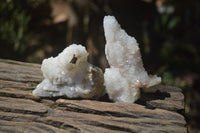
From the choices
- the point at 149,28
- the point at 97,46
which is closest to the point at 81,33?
the point at 97,46

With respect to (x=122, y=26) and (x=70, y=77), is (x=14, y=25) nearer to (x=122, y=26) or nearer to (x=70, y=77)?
(x=122, y=26)

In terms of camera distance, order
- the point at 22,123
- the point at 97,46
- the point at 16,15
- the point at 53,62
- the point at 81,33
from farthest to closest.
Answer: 1. the point at 16,15
2. the point at 81,33
3. the point at 97,46
4. the point at 53,62
5. the point at 22,123

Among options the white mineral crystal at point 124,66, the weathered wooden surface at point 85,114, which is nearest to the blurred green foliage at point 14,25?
the weathered wooden surface at point 85,114

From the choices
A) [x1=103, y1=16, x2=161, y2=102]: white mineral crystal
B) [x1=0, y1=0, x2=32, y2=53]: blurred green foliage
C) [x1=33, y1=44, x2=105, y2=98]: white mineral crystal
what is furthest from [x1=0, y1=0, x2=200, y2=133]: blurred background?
[x1=33, y1=44, x2=105, y2=98]: white mineral crystal

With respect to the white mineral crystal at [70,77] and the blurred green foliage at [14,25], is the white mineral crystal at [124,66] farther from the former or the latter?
the blurred green foliage at [14,25]

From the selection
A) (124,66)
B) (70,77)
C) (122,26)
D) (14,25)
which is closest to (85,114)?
(70,77)

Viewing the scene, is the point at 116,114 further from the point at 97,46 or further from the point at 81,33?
the point at 81,33

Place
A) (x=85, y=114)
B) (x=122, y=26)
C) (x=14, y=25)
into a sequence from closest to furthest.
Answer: (x=85, y=114), (x=122, y=26), (x=14, y=25)
